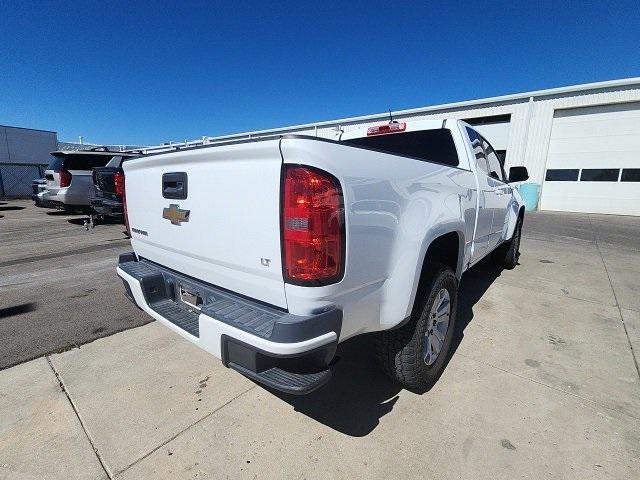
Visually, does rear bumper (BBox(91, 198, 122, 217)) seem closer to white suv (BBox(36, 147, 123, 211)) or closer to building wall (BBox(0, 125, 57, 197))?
white suv (BBox(36, 147, 123, 211))

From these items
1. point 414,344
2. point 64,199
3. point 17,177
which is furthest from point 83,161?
point 17,177

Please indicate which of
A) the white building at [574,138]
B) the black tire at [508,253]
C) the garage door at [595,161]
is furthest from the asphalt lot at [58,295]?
the garage door at [595,161]

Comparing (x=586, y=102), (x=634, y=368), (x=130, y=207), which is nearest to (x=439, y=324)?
(x=634, y=368)

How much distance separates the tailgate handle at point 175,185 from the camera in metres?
1.95

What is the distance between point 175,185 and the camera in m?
2.03

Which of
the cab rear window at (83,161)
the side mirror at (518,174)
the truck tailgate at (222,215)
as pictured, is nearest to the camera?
the truck tailgate at (222,215)

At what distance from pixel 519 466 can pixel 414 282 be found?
1093 millimetres

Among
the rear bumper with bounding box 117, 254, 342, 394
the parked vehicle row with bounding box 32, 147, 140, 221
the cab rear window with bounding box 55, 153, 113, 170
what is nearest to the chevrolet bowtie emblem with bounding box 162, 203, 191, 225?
the rear bumper with bounding box 117, 254, 342, 394

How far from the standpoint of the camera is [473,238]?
2951mm

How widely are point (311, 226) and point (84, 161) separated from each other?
11.0 m

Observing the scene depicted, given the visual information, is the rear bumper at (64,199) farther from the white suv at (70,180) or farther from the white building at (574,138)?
the white building at (574,138)

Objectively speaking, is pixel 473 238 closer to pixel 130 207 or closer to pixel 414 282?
pixel 414 282

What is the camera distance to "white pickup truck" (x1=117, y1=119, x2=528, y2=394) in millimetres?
1434

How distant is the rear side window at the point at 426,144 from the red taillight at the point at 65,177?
9.61 m
